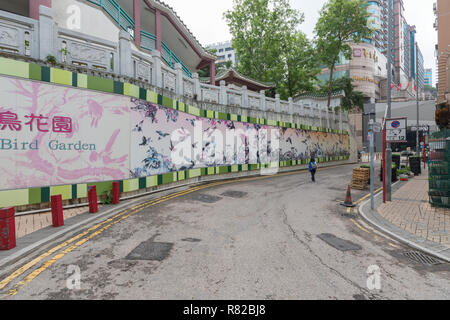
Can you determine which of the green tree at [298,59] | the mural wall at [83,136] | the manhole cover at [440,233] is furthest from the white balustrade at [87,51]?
the green tree at [298,59]

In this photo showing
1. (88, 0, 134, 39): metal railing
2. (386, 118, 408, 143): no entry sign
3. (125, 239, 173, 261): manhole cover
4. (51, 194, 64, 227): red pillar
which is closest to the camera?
(125, 239, 173, 261): manhole cover

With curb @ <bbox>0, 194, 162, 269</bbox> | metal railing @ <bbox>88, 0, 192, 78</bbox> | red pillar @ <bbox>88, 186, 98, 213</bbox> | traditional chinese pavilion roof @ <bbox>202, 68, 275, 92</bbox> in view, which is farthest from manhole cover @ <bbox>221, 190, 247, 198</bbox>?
traditional chinese pavilion roof @ <bbox>202, 68, 275, 92</bbox>

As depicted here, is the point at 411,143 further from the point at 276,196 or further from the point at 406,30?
the point at 406,30

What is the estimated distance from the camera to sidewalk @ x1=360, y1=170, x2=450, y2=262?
5.74m

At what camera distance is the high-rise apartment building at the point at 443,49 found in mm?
18953

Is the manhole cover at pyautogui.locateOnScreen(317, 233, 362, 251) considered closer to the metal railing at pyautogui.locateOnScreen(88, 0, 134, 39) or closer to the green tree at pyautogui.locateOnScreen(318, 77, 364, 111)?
the metal railing at pyautogui.locateOnScreen(88, 0, 134, 39)

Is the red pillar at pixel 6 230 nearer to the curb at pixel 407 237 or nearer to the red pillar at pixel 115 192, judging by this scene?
the red pillar at pixel 115 192

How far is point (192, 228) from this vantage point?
6711 millimetres

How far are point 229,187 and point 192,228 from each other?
21.6ft

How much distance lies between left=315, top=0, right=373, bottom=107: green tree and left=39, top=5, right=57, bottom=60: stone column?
99.8 feet

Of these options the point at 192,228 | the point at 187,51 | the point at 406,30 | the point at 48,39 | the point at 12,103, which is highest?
the point at 406,30

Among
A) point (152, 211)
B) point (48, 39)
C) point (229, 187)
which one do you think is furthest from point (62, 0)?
point (229, 187)

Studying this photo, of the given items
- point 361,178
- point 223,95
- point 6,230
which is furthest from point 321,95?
point 6,230

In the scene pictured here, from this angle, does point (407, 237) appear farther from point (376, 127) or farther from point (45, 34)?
point (45, 34)
